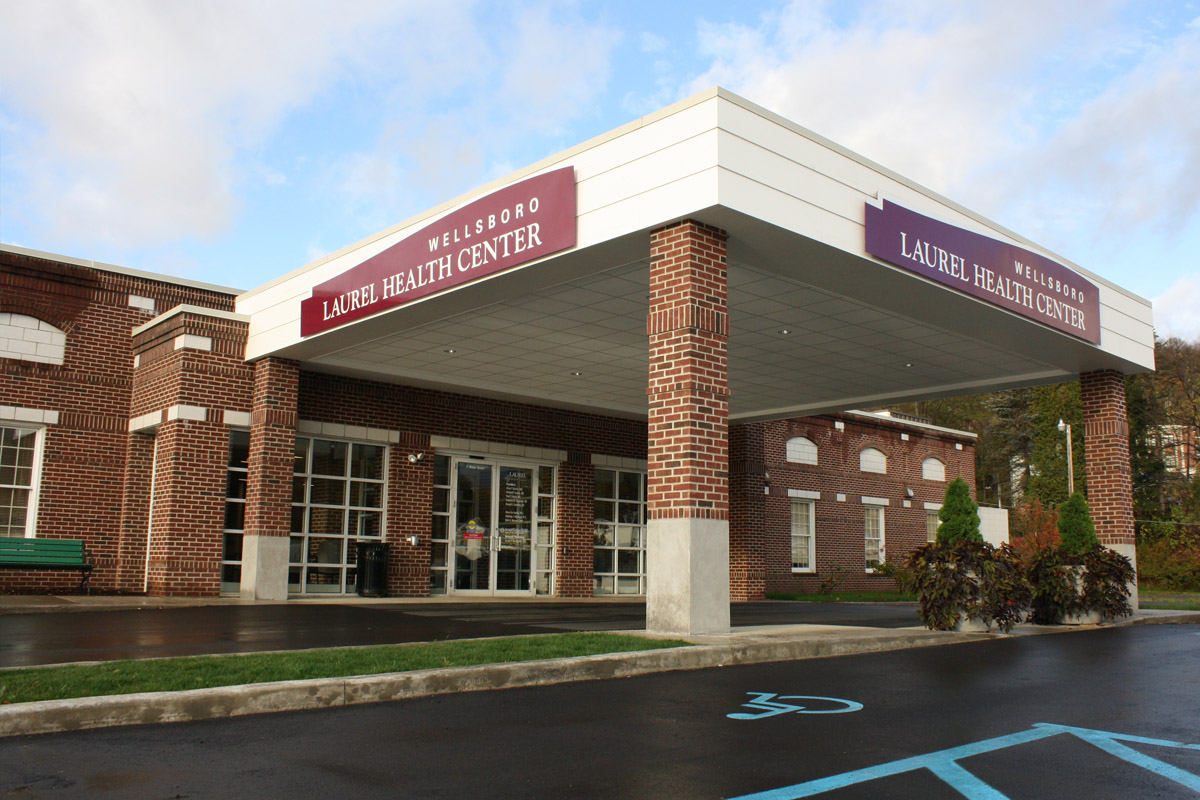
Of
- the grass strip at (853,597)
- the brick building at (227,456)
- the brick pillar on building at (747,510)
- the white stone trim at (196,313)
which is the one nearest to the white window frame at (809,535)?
the grass strip at (853,597)

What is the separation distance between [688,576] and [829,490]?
20715 millimetres

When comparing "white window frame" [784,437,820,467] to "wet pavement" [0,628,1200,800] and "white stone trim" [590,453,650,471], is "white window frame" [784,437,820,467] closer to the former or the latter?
"white stone trim" [590,453,650,471]

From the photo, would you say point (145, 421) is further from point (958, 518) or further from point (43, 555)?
point (958, 518)

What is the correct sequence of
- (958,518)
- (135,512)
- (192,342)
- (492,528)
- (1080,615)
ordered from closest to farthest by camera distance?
1. (958,518)
2. (1080,615)
3. (192,342)
4. (135,512)
5. (492,528)

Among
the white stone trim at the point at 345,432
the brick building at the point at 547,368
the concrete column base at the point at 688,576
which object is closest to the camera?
the concrete column base at the point at 688,576

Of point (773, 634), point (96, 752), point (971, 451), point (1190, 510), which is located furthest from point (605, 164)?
point (1190, 510)

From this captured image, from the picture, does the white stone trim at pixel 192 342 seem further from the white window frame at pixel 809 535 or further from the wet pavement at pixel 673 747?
the white window frame at pixel 809 535

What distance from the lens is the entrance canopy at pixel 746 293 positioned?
10875mm

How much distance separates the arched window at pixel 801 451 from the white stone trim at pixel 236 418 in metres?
16.2

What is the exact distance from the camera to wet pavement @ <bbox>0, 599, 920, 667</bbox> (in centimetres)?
899

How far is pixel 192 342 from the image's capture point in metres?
17.1

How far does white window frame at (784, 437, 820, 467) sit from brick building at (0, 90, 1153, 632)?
262 centimetres

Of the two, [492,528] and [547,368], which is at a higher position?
[547,368]

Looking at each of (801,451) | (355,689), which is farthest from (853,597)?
(355,689)
